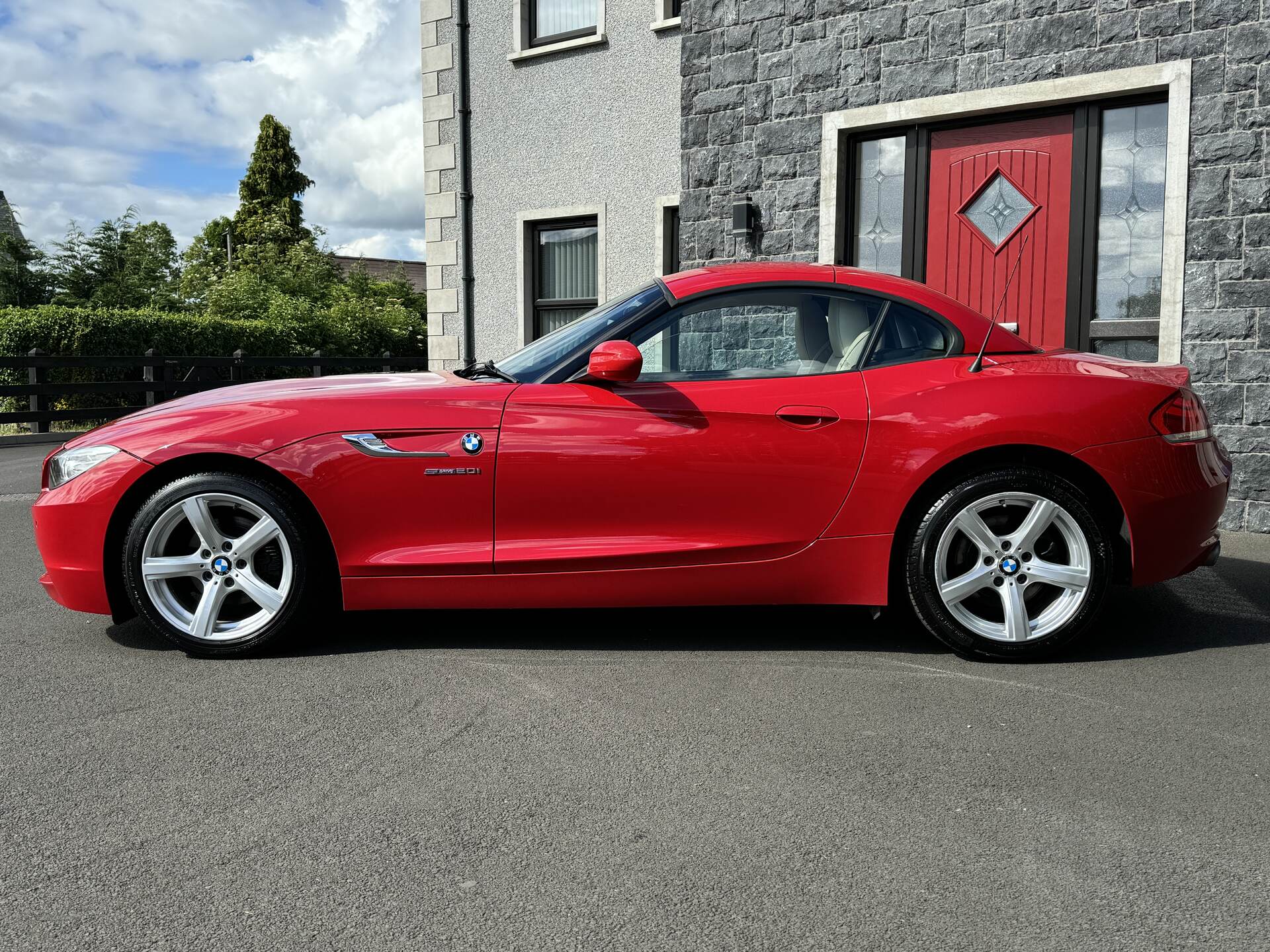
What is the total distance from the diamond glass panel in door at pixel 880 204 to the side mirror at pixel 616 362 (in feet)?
17.2

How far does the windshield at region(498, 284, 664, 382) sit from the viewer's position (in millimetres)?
4305

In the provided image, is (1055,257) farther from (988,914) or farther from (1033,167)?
(988,914)

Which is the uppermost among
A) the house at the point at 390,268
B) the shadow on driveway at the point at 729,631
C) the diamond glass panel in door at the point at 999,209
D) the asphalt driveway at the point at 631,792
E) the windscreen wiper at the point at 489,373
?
the house at the point at 390,268

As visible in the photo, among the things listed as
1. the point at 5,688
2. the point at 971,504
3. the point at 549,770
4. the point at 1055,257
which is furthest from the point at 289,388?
the point at 1055,257

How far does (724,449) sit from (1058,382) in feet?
4.18

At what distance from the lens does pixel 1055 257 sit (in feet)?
26.5

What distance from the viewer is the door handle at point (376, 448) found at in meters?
4.05

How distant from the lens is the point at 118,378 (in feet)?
60.4

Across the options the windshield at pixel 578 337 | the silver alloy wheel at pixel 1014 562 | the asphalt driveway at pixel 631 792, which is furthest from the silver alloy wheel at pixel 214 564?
the silver alloy wheel at pixel 1014 562

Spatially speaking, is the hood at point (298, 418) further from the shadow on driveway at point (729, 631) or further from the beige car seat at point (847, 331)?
the beige car seat at point (847, 331)

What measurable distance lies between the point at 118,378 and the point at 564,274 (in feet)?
32.9

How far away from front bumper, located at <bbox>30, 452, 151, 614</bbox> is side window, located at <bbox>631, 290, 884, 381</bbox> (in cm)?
195

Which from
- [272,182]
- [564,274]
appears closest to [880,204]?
[564,274]

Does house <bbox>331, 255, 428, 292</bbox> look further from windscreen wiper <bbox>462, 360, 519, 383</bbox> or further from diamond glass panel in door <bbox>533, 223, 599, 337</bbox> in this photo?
windscreen wiper <bbox>462, 360, 519, 383</bbox>
